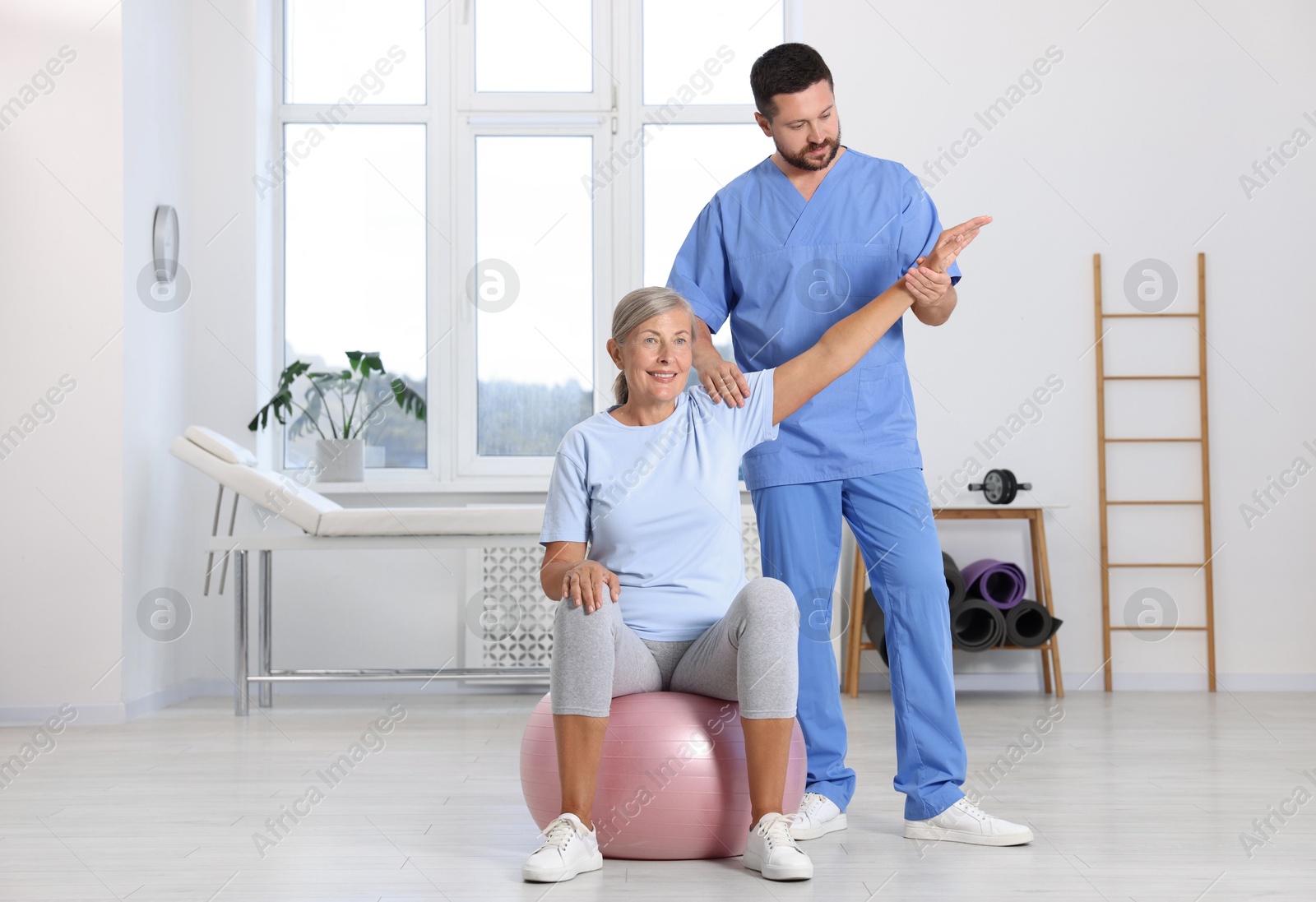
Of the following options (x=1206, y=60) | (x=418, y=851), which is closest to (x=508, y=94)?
(x=1206, y=60)

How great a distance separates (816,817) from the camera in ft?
6.34

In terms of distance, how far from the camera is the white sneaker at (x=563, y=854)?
162cm

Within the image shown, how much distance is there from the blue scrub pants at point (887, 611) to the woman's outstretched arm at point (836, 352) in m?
0.20

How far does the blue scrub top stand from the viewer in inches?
77.7

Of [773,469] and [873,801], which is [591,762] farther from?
[873,801]

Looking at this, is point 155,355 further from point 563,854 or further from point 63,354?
point 563,854

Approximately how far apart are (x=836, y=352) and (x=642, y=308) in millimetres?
323

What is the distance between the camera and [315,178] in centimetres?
439

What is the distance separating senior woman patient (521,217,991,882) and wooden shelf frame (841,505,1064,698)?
193cm

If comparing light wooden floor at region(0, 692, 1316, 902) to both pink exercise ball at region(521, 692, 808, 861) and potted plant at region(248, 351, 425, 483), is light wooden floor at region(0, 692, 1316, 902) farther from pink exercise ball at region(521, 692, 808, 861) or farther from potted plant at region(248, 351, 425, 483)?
potted plant at region(248, 351, 425, 483)

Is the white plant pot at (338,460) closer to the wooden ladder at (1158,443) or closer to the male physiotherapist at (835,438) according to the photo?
the male physiotherapist at (835,438)

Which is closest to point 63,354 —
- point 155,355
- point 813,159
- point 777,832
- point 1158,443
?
point 155,355

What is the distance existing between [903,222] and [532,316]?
99.8 inches

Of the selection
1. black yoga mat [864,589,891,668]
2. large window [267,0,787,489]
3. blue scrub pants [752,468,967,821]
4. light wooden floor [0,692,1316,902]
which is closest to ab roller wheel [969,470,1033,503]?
black yoga mat [864,589,891,668]
